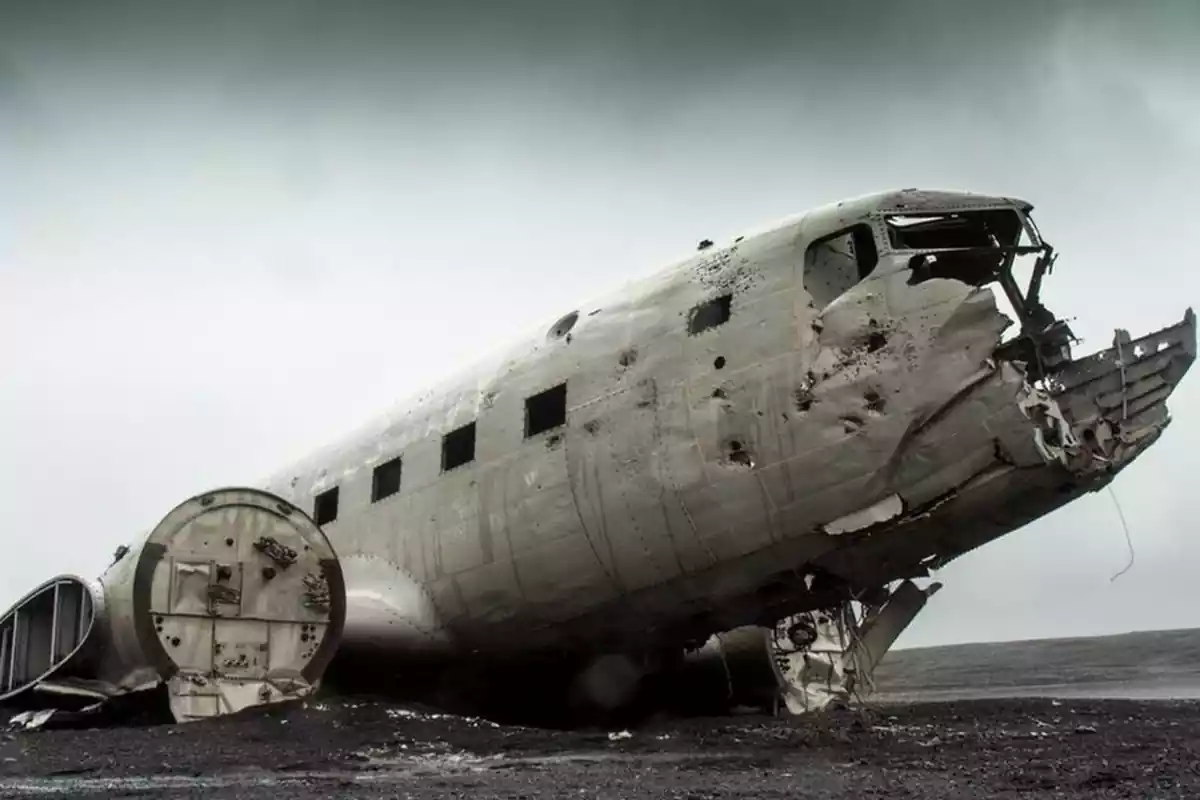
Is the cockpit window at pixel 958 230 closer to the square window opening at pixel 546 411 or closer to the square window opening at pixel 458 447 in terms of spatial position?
the square window opening at pixel 546 411

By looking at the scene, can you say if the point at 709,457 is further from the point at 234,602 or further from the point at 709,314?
the point at 234,602

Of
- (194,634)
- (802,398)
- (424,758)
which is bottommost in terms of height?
(424,758)

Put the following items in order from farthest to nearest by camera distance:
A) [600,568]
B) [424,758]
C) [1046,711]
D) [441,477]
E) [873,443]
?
[441,477]
[1046,711]
[600,568]
[873,443]
[424,758]

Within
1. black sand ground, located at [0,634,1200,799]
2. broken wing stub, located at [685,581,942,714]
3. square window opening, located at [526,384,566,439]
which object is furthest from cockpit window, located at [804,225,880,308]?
broken wing stub, located at [685,581,942,714]

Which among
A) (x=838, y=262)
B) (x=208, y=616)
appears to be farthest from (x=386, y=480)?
(x=838, y=262)

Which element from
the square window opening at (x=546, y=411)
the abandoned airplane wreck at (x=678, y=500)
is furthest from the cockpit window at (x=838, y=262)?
the square window opening at (x=546, y=411)

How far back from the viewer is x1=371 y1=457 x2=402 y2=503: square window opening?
12.6 m

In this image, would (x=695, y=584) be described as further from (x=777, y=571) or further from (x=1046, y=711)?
(x=1046, y=711)

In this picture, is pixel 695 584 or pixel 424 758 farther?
pixel 695 584

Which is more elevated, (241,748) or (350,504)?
(350,504)

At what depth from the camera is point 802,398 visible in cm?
886

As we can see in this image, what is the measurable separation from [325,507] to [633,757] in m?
7.21

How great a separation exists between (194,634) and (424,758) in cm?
361

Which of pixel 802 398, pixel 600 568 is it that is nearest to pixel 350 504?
pixel 600 568
